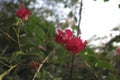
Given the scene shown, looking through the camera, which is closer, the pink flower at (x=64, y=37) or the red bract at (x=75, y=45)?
the red bract at (x=75, y=45)

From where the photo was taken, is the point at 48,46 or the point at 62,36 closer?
the point at 62,36

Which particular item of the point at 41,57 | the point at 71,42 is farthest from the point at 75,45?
the point at 41,57

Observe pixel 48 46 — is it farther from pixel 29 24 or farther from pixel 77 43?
pixel 77 43

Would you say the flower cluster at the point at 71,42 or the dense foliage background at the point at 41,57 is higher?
the flower cluster at the point at 71,42

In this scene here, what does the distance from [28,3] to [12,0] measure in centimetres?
69

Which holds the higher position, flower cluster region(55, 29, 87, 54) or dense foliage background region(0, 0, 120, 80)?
flower cluster region(55, 29, 87, 54)

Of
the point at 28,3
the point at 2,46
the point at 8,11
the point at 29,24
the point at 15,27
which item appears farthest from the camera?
the point at 28,3

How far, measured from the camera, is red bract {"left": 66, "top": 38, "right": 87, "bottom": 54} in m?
2.27

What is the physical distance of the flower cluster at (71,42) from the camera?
2279 millimetres

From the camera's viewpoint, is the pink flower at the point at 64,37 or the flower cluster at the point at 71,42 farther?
the pink flower at the point at 64,37

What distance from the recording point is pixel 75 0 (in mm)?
3184

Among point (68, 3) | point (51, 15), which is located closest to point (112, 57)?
point (68, 3)

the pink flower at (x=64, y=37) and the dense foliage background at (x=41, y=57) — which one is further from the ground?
the pink flower at (x=64, y=37)

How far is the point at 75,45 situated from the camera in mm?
2270
